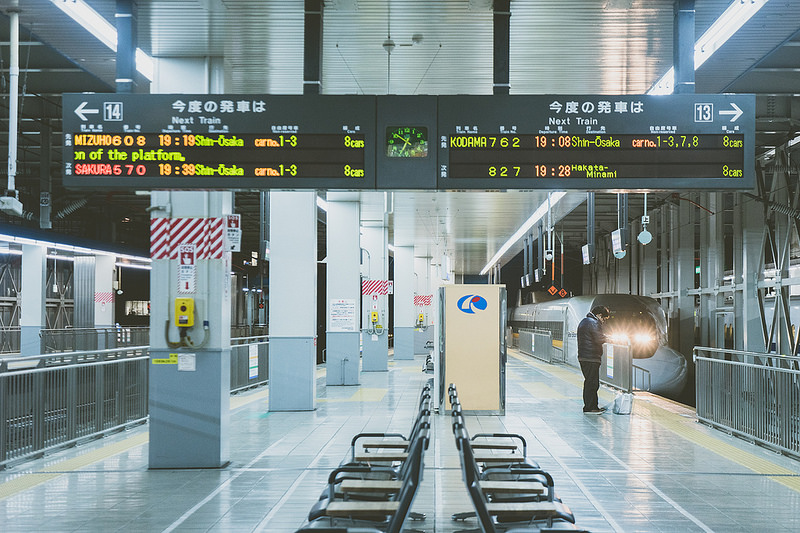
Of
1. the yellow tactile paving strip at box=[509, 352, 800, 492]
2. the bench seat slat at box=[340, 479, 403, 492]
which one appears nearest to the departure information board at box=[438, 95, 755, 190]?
the bench seat slat at box=[340, 479, 403, 492]

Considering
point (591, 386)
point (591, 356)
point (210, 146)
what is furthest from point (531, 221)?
point (210, 146)

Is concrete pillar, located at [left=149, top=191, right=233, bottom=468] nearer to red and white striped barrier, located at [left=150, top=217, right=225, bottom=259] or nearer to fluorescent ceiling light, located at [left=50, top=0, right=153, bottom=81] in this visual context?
red and white striped barrier, located at [left=150, top=217, right=225, bottom=259]

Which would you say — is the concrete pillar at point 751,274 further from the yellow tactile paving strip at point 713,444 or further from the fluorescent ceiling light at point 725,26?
the fluorescent ceiling light at point 725,26

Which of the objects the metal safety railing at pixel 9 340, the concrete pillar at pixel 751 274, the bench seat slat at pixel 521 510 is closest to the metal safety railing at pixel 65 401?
the bench seat slat at pixel 521 510

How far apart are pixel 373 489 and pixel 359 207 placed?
46.4ft

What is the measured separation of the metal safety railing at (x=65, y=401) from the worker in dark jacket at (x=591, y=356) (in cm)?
734

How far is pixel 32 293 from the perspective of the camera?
986 inches

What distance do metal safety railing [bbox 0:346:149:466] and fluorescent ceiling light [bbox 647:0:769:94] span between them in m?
8.00

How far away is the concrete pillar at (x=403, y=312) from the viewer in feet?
95.7

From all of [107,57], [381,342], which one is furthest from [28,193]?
[107,57]

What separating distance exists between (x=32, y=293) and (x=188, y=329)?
19.5 metres

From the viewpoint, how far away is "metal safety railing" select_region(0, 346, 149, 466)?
8.41 m

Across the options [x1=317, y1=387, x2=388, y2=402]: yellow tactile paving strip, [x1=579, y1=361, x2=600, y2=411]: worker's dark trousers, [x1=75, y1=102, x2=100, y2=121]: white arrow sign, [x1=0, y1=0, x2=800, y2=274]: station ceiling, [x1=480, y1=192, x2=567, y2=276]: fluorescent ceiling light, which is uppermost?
[x1=0, y1=0, x2=800, y2=274]: station ceiling

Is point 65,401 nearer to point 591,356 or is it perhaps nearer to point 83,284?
point 591,356
